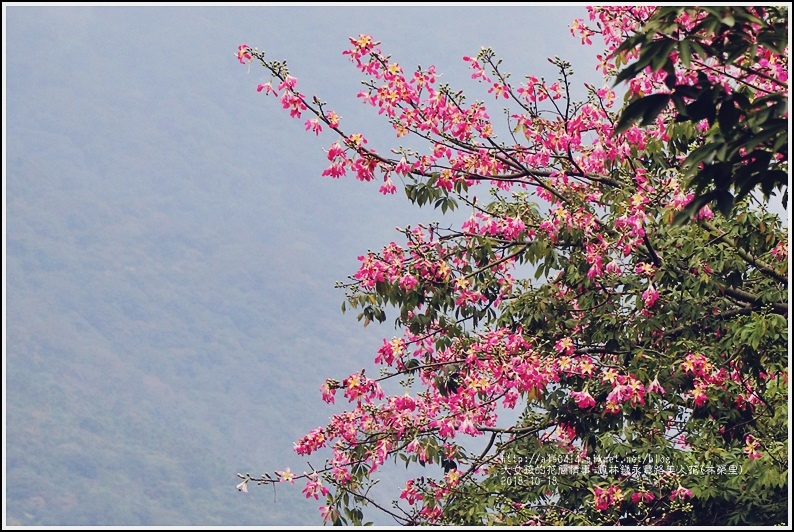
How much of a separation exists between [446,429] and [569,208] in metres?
2.08

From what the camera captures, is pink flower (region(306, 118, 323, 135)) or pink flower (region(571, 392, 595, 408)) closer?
pink flower (region(571, 392, 595, 408))

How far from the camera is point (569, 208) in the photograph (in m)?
9.89

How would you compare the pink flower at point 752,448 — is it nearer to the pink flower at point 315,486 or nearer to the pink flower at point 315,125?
the pink flower at point 315,486

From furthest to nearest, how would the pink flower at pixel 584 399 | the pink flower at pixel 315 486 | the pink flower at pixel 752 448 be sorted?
the pink flower at pixel 315 486 → the pink flower at pixel 584 399 → the pink flower at pixel 752 448

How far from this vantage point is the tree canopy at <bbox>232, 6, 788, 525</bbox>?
9602 millimetres

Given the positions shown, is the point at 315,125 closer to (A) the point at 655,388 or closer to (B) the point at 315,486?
(B) the point at 315,486

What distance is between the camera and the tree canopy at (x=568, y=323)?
960 cm

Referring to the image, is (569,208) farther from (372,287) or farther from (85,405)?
(85,405)

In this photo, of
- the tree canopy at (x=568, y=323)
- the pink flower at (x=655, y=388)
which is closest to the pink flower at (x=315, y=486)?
the tree canopy at (x=568, y=323)

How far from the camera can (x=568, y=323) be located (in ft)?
33.8

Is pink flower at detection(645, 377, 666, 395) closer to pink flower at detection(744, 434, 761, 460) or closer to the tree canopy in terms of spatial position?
the tree canopy

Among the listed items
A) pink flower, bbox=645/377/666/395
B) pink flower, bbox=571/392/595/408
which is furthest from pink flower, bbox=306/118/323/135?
pink flower, bbox=645/377/666/395

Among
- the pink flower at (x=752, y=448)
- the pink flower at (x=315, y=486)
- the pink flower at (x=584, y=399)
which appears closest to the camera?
the pink flower at (x=752, y=448)

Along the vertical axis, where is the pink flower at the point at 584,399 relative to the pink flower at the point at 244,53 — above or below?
below
